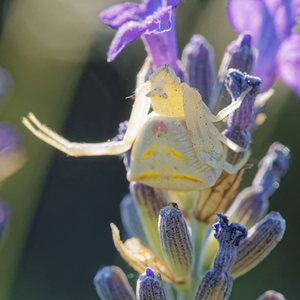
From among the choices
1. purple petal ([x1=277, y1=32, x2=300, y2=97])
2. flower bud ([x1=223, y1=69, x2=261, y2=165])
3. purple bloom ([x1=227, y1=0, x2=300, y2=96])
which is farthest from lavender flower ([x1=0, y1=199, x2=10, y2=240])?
purple petal ([x1=277, y1=32, x2=300, y2=97])

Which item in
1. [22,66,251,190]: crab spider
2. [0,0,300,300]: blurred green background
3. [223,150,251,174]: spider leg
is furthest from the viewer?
[0,0,300,300]: blurred green background

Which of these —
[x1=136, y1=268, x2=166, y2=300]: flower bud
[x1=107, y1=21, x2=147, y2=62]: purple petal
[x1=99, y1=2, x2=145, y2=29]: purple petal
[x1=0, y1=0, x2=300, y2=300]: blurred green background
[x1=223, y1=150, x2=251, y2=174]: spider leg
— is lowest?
[x1=0, y1=0, x2=300, y2=300]: blurred green background

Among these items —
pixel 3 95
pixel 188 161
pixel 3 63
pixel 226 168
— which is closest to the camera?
pixel 188 161

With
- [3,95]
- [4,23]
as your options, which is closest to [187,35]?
[4,23]

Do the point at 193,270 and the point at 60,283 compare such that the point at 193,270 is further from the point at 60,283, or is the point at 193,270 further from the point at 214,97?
the point at 60,283

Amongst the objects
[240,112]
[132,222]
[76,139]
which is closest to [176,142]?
[240,112]

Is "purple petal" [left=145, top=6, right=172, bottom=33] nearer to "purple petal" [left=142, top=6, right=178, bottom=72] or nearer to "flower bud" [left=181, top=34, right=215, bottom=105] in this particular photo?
"purple petal" [left=142, top=6, right=178, bottom=72]

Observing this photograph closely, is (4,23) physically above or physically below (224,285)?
above

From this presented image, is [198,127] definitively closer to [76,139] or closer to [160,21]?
[160,21]

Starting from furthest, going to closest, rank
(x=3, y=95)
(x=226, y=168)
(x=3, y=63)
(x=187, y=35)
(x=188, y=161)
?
1. (x=187, y=35)
2. (x=3, y=63)
3. (x=3, y=95)
4. (x=226, y=168)
5. (x=188, y=161)
